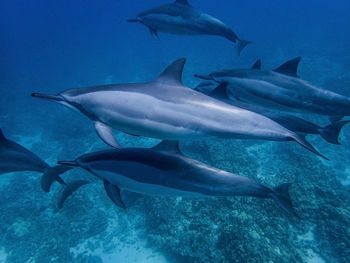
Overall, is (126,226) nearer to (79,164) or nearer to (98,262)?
(98,262)

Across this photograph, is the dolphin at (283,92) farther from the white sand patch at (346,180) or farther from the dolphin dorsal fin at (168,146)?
the white sand patch at (346,180)

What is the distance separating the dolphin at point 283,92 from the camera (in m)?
3.44

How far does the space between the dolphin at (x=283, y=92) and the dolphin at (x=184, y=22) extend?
1.59 meters

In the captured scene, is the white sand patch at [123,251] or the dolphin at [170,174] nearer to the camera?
the dolphin at [170,174]

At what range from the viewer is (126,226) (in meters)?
9.24

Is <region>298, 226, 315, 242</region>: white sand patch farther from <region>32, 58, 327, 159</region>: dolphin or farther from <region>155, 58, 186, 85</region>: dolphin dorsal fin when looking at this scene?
<region>155, 58, 186, 85</region>: dolphin dorsal fin

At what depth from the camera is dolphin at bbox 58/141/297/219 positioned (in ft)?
8.52

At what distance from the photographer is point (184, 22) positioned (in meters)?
5.41

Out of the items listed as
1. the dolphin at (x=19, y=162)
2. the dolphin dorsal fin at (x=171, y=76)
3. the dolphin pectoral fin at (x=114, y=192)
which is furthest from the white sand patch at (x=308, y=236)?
the dolphin at (x=19, y=162)

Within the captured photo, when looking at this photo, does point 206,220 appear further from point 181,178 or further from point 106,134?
point 106,134

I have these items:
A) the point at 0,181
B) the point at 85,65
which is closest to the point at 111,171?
the point at 0,181

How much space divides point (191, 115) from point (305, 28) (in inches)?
2434

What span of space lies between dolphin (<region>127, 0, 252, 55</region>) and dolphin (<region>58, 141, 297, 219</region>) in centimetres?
366

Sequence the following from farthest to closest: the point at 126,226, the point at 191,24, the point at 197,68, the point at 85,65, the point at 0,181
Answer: the point at 85,65 < the point at 197,68 < the point at 0,181 < the point at 126,226 < the point at 191,24
